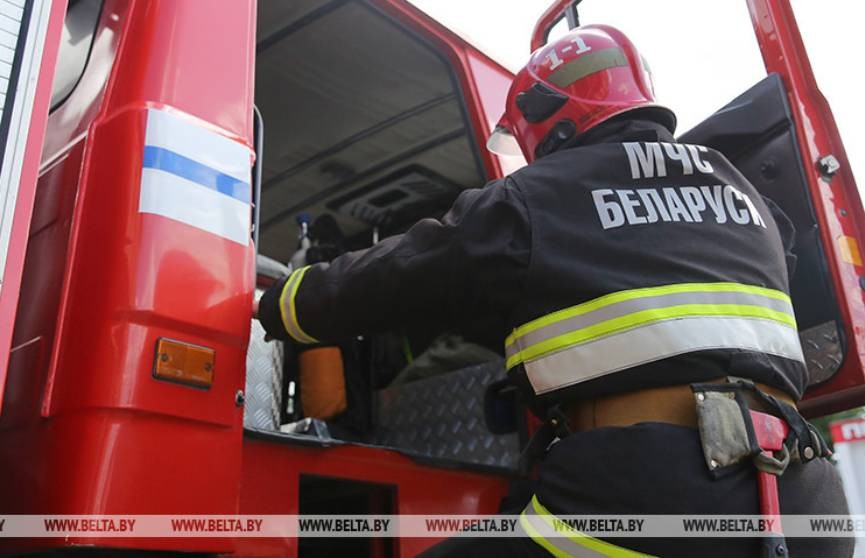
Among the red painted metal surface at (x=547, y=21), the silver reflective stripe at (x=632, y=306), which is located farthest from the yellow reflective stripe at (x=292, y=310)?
the red painted metal surface at (x=547, y=21)

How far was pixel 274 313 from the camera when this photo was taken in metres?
1.91

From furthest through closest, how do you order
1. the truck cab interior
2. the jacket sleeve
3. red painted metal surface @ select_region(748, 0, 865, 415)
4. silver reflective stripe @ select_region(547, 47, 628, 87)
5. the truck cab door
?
the truck cab interior → red painted metal surface @ select_region(748, 0, 865, 415) → silver reflective stripe @ select_region(547, 47, 628, 87) → the jacket sleeve → the truck cab door

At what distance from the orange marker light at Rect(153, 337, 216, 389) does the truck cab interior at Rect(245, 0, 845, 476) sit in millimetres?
444

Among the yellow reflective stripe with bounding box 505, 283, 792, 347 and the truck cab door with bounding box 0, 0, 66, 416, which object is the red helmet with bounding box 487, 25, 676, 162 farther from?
the truck cab door with bounding box 0, 0, 66, 416

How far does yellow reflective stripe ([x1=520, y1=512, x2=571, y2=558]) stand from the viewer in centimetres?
146

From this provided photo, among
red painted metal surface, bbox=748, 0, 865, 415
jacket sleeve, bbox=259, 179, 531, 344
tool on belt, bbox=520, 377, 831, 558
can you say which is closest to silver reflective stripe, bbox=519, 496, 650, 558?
tool on belt, bbox=520, 377, 831, 558

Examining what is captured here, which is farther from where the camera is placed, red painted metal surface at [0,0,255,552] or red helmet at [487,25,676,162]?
red helmet at [487,25,676,162]

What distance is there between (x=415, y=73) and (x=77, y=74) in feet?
5.50

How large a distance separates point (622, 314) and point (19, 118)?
112cm

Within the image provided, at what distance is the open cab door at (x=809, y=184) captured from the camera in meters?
2.12

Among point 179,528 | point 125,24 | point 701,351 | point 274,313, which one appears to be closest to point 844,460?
point 701,351

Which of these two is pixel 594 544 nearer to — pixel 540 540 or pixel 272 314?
pixel 540 540

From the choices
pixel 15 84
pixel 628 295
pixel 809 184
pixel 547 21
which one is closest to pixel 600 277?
pixel 628 295

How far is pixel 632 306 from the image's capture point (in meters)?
1.55
